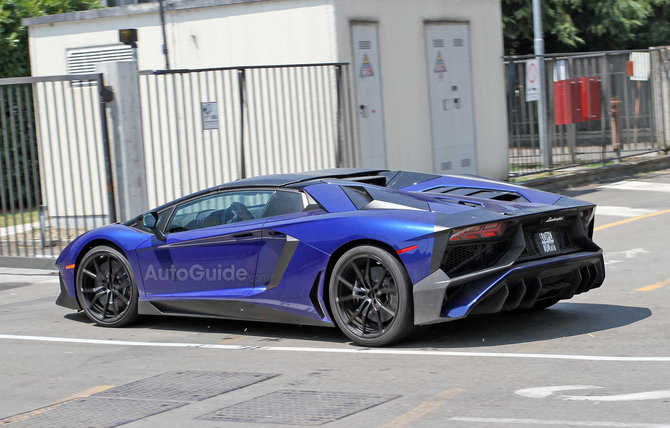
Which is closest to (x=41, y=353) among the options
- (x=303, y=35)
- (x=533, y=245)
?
(x=533, y=245)

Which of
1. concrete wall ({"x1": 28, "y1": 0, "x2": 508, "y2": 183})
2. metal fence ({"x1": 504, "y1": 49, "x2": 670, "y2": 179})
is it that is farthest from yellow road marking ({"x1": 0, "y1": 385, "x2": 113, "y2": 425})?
metal fence ({"x1": 504, "y1": 49, "x2": 670, "y2": 179})

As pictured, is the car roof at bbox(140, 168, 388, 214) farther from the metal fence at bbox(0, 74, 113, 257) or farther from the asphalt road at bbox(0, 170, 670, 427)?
the metal fence at bbox(0, 74, 113, 257)

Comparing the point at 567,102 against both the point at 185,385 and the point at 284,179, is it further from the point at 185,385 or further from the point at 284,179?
the point at 185,385

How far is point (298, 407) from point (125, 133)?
24.7 ft

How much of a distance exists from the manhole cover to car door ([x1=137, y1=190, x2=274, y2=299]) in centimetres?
121

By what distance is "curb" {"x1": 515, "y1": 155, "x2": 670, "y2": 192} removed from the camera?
1858cm

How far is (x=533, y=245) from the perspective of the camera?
23.5 ft

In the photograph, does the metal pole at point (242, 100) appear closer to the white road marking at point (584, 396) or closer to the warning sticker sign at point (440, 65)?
the warning sticker sign at point (440, 65)

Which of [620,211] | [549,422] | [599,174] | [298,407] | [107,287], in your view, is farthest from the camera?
[599,174]

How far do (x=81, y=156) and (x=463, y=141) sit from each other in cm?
803

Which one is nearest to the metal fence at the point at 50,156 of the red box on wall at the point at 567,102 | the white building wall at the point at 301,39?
the white building wall at the point at 301,39

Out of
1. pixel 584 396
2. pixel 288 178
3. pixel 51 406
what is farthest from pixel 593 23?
pixel 51 406

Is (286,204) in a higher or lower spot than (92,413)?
higher

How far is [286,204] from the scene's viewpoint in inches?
304
